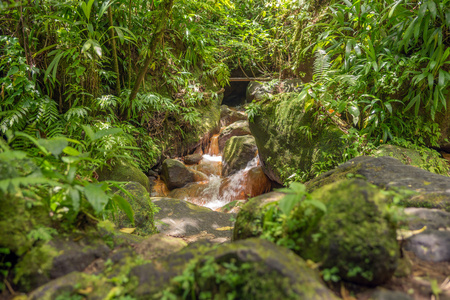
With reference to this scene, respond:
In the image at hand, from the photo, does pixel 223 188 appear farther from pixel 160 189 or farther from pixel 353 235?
pixel 353 235

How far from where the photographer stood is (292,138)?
169 inches

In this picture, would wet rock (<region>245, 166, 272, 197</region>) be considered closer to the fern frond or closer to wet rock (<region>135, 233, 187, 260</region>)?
the fern frond

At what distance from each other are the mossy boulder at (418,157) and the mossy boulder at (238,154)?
344cm

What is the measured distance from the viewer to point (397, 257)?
106 centimetres

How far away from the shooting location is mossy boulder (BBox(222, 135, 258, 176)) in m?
6.48

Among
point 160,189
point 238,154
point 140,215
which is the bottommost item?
point 160,189

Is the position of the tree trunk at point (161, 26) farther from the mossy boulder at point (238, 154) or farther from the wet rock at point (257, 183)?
the wet rock at point (257, 183)

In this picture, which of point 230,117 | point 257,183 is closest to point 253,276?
point 257,183

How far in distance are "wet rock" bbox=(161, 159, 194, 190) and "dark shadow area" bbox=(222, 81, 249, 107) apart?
759 centimetres

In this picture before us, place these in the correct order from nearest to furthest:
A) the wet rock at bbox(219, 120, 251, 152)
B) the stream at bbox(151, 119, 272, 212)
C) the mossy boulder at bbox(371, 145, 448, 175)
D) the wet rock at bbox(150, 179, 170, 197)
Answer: the mossy boulder at bbox(371, 145, 448, 175)
the stream at bbox(151, 119, 272, 212)
the wet rock at bbox(150, 179, 170, 197)
the wet rock at bbox(219, 120, 251, 152)

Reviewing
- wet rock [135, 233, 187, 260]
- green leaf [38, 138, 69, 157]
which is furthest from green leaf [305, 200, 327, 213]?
green leaf [38, 138, 69, 157]

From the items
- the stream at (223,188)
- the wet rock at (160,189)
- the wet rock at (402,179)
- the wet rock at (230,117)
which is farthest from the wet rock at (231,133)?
the wet rock at (402,179)

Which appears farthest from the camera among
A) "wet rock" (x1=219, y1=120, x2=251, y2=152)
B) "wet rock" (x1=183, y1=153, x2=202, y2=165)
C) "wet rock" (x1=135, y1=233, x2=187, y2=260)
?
"wet rock" (x1=219, y1=120, x2=251, y2=152)

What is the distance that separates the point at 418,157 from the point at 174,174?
4.96 metres
